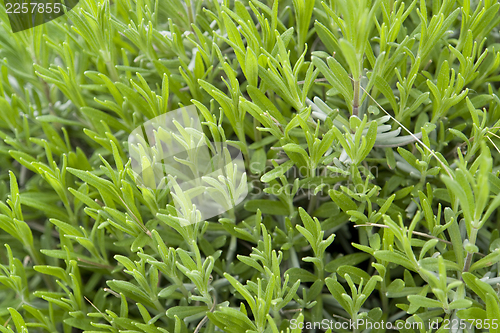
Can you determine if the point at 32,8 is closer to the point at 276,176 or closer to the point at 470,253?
the point at 276,176

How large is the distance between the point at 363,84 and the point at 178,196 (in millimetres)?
406

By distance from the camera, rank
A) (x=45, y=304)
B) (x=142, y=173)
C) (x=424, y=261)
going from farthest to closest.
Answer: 1. (x=45, y=304)
2. (x=142, y=173)
3. (x=424, y=261)

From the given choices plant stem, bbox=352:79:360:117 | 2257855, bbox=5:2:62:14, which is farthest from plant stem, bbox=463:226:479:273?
2257855, bbox=5:2:62:14

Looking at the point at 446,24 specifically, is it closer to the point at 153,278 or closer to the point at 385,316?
the point at 385,316

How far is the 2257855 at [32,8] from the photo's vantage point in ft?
2.97

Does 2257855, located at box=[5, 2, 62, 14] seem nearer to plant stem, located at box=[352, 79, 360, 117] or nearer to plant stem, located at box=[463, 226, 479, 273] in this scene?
plant stem, located at box=[352, 79, 360, 117]

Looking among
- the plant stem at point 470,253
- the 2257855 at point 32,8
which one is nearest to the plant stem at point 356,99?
the plant stem at point 470,253

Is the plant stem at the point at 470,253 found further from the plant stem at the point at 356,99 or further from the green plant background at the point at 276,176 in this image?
the plant stem at the point at 356,99

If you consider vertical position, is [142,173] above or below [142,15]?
below

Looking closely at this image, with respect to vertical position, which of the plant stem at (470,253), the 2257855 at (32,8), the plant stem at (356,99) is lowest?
the plant stem at (470,253)

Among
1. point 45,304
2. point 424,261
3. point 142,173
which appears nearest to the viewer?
point 424,261

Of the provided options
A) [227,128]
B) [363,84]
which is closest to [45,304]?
[227,128]

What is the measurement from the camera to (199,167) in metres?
0.81

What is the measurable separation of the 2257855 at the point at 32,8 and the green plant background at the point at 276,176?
4 cm
